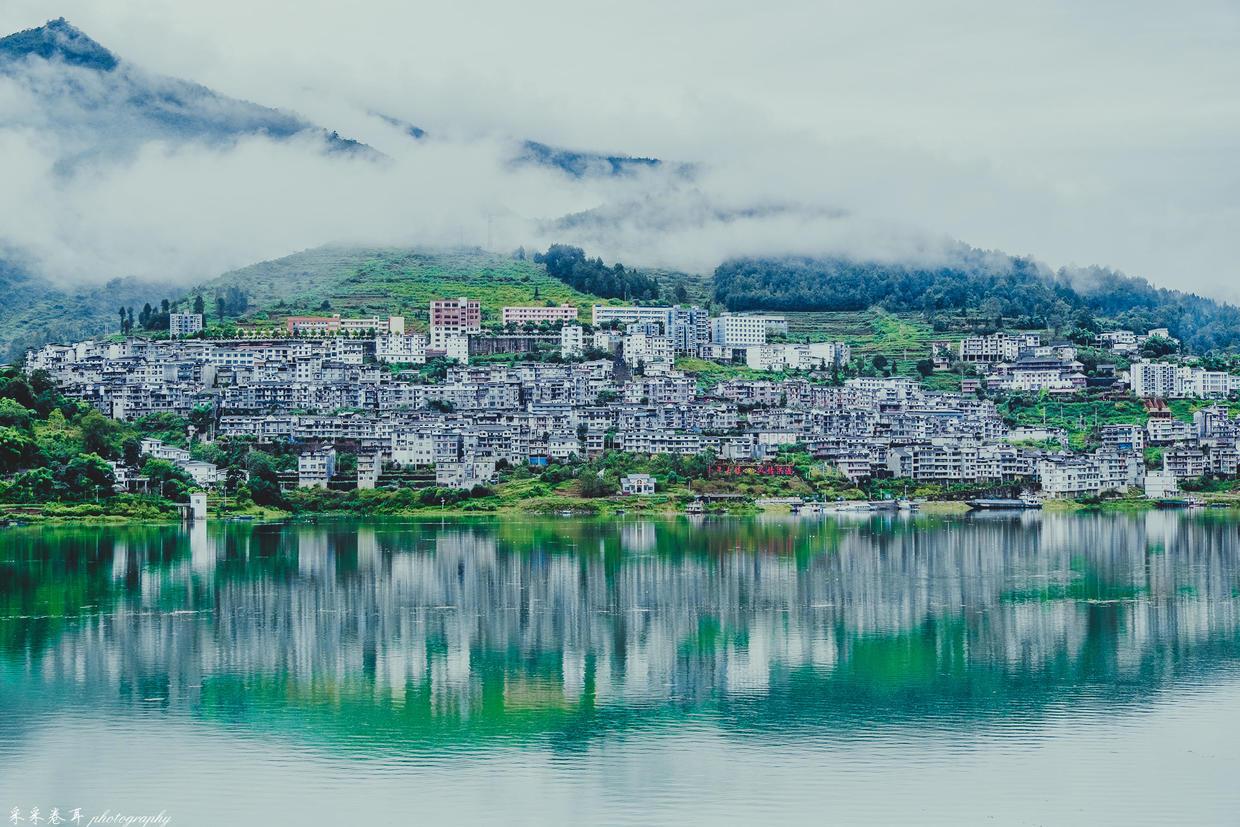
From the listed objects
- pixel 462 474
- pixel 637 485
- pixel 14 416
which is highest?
pixel 14 416

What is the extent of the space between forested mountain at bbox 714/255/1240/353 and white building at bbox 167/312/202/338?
93.9ft

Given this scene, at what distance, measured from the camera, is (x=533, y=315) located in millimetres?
72375

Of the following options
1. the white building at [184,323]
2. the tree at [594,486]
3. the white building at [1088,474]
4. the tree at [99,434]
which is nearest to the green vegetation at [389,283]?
the white building at [184,323]

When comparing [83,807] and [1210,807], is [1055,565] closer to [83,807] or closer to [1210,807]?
[1210,807]

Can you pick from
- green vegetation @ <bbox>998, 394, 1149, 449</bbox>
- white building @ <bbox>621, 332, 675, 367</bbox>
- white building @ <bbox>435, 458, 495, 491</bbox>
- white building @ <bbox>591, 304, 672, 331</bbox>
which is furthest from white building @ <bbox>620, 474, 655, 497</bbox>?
white building @ <bbox>591, 304, 672, 331</bbox>

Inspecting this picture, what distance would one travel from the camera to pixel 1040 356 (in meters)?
68.9

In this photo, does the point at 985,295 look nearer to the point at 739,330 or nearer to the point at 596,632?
the point at 739,330

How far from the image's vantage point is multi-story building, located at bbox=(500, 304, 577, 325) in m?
71.8

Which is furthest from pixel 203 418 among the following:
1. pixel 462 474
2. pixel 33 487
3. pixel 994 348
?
pixel 994 348

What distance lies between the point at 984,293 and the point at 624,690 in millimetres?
76181

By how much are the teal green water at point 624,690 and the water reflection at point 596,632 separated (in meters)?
0.07

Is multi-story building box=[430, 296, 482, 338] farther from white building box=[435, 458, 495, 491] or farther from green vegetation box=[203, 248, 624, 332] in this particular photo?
white building box=[435, 458, 495, 491]

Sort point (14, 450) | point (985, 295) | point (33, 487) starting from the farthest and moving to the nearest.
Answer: point (985, 295), point (14, 450), point (33, 487)

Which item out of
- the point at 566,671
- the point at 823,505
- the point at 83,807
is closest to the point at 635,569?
the point at 566,671
